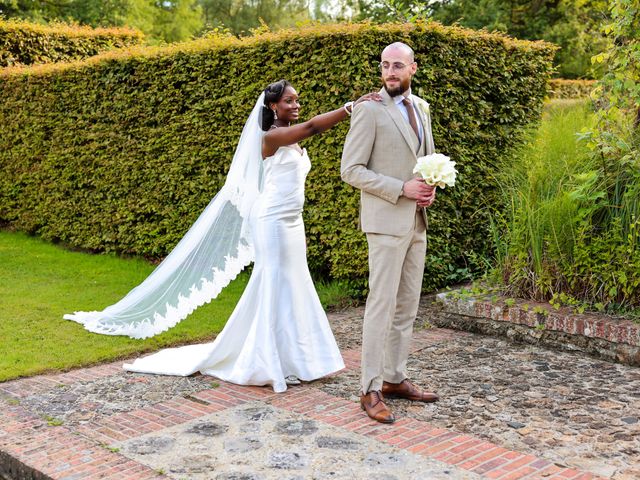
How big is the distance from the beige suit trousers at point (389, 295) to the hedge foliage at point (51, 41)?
9990mm

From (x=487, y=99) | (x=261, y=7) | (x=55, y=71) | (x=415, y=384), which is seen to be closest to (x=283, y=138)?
(x=415, y=384)

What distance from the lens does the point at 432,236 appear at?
791cm

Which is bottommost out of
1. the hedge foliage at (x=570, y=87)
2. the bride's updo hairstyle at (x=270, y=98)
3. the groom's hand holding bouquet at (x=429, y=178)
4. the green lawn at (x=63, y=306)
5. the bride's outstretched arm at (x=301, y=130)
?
the green lawn at (x=63, y=306)

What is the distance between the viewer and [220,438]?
4273mm

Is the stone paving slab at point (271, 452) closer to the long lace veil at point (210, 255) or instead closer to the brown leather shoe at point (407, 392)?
the brown leather shoe at point (407, 392)

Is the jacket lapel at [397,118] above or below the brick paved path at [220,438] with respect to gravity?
above

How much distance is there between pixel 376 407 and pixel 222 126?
5373mm

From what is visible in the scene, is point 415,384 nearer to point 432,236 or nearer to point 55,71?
point 432,236

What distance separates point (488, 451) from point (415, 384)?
126 cm

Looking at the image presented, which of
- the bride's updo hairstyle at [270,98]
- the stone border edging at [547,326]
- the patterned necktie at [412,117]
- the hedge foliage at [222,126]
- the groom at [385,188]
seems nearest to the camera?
the groom at [385,188]

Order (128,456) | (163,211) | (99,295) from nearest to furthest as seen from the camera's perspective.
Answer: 1. (128,456)
2. (99,295)
3. (163,211)

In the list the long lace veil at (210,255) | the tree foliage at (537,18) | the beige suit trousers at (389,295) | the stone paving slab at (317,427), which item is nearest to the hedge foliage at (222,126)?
the long lace veil at (210,255)

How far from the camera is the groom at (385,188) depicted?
175 inches

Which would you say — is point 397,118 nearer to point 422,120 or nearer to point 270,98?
point 422,120
